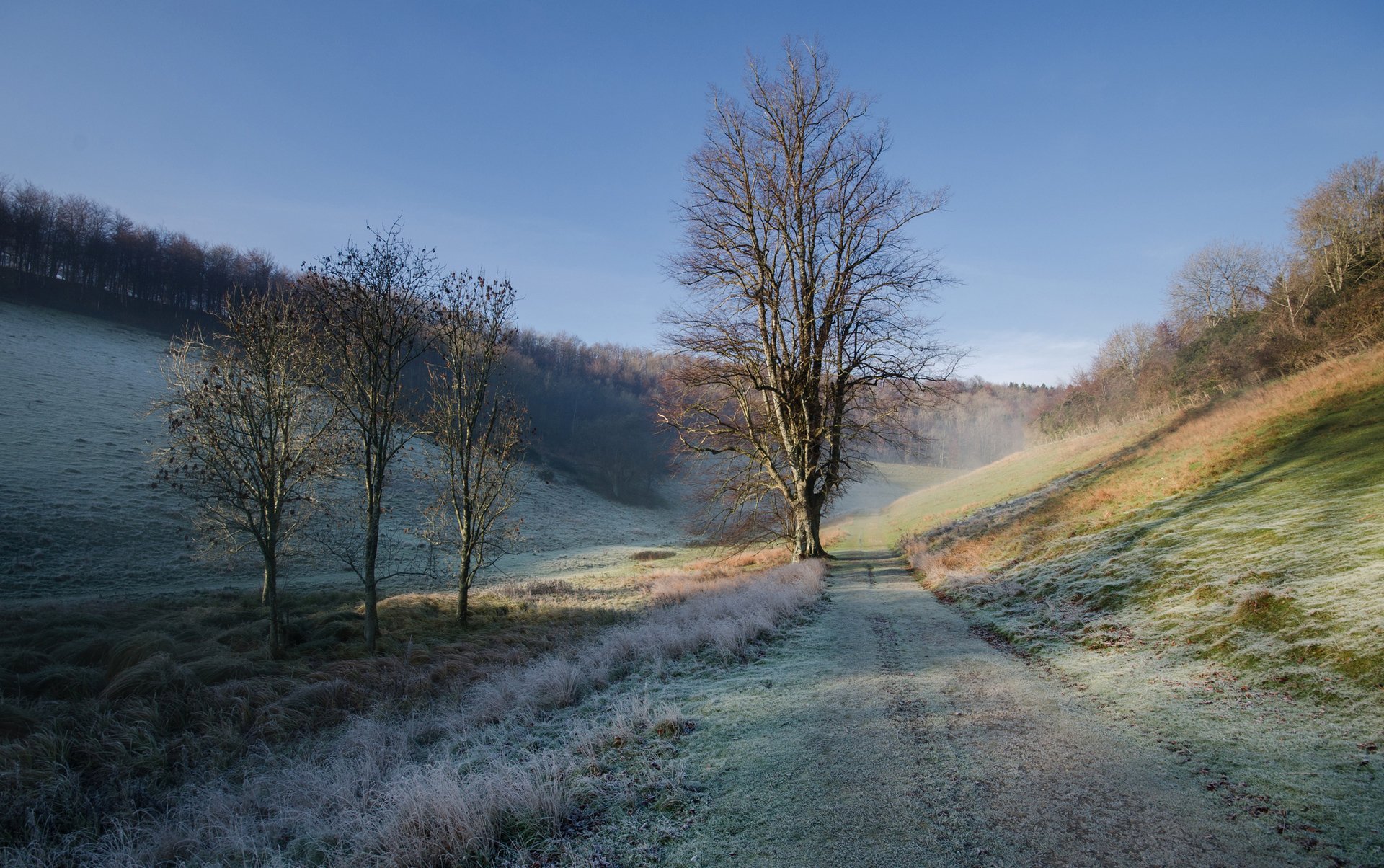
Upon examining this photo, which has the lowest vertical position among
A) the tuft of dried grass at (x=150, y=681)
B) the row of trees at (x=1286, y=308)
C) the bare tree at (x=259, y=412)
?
the tuft of dried grass at (x=150, y=681)

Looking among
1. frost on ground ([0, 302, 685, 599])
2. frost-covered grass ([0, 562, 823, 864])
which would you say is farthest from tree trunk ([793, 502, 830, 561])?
frost on ground ([0, 302, 685, 599])

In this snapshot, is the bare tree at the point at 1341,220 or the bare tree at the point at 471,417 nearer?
the bare tree at the point at 471,417

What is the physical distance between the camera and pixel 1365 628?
482 centimetres

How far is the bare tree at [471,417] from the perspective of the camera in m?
14.2

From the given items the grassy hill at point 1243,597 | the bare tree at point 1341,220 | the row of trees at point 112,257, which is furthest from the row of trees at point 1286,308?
the row of trees at point 112,257

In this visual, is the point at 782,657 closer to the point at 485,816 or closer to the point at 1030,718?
the point at 1030,718

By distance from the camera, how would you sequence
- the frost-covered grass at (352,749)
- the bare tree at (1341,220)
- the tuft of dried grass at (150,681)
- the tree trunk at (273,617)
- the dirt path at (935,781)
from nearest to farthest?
1. the dirt path at (935,781)
2. the frost-covered grass at (352,749)
3. the tuft of dried grass at (150,681)
4. the tree trunk at (273,617)
5. the bare tree at (1341,220)

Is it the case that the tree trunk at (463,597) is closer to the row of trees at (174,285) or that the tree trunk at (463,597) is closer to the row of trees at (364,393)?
the row of trees at (364,393)

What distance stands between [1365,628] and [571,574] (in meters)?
25.2

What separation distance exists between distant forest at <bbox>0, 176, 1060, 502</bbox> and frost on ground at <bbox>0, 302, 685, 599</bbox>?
28.3 ft

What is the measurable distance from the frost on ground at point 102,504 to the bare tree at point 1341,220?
44942 millimetres

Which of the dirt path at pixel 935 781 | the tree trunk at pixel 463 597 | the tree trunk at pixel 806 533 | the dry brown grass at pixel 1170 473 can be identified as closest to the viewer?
the dirt path at pixel 935 781

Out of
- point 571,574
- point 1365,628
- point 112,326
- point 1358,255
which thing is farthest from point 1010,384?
point 112,326

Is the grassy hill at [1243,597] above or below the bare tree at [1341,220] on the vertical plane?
below
